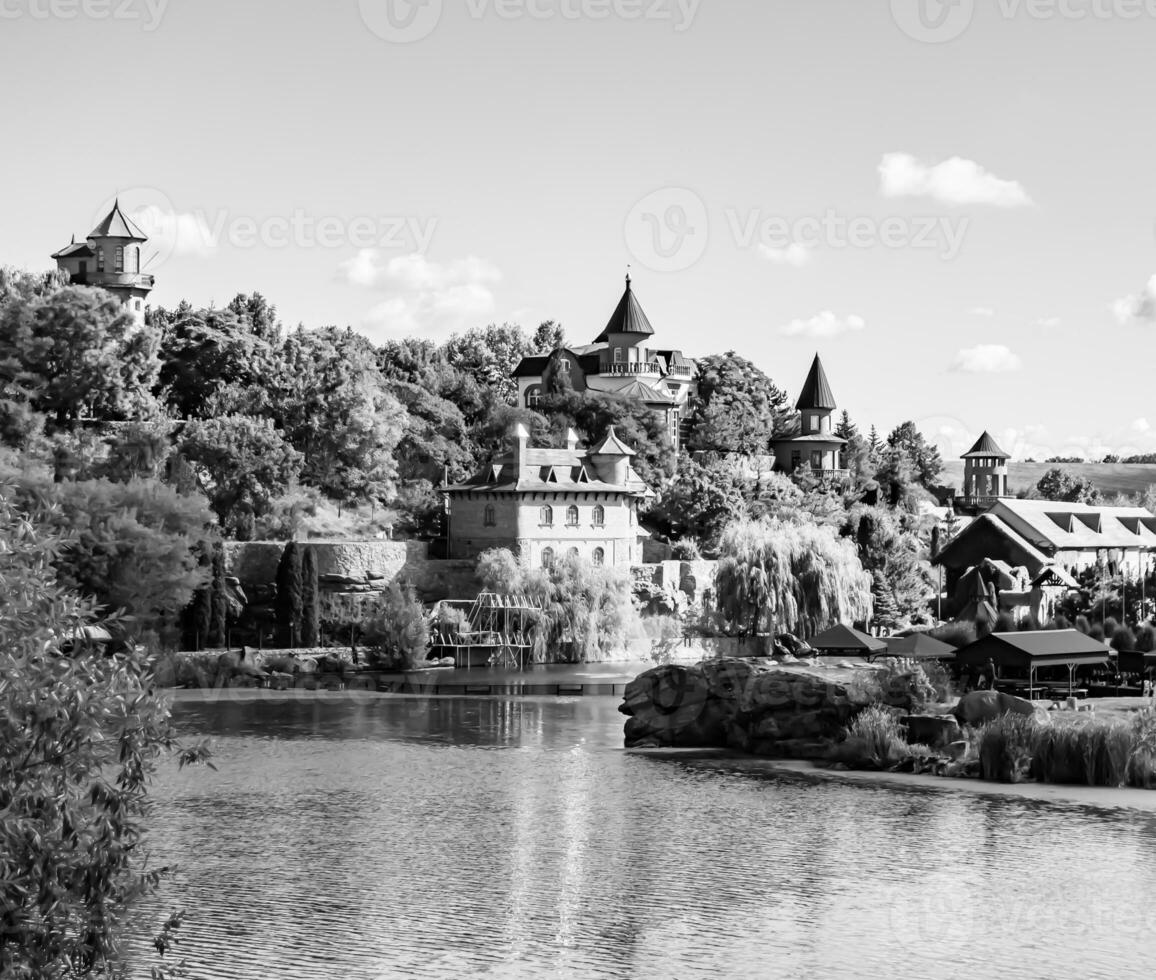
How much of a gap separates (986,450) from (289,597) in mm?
64862

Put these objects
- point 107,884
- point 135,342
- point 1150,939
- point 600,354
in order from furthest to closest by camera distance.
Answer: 1. point 600,354
2. point 135,342
3. point 1150,939
4. point 107,884

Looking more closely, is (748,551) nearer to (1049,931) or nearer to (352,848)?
(352,848)

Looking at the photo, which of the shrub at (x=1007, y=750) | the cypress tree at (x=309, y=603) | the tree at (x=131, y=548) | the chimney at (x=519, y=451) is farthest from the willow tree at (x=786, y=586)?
the shrub at (x=1007, y=750)

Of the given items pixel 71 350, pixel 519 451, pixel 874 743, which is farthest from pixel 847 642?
pixel 71 350

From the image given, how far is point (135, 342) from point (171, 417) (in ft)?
14.8

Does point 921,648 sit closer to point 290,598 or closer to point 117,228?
point 290,598

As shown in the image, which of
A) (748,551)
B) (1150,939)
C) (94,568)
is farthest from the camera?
(748,551)

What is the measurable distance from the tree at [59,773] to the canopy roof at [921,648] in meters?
30.3

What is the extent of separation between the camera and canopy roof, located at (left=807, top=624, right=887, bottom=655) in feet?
156

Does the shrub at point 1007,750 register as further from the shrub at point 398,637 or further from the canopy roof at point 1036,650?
the shrub at point 398,637

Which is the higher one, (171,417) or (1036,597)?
(171,417)

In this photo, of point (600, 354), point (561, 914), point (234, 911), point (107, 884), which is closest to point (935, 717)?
point (561, 914)

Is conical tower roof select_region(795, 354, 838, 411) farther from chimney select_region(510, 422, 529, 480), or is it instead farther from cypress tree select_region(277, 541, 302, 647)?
cypress tree select_region(277, 541, 302, 647)

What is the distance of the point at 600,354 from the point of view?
355 feet
